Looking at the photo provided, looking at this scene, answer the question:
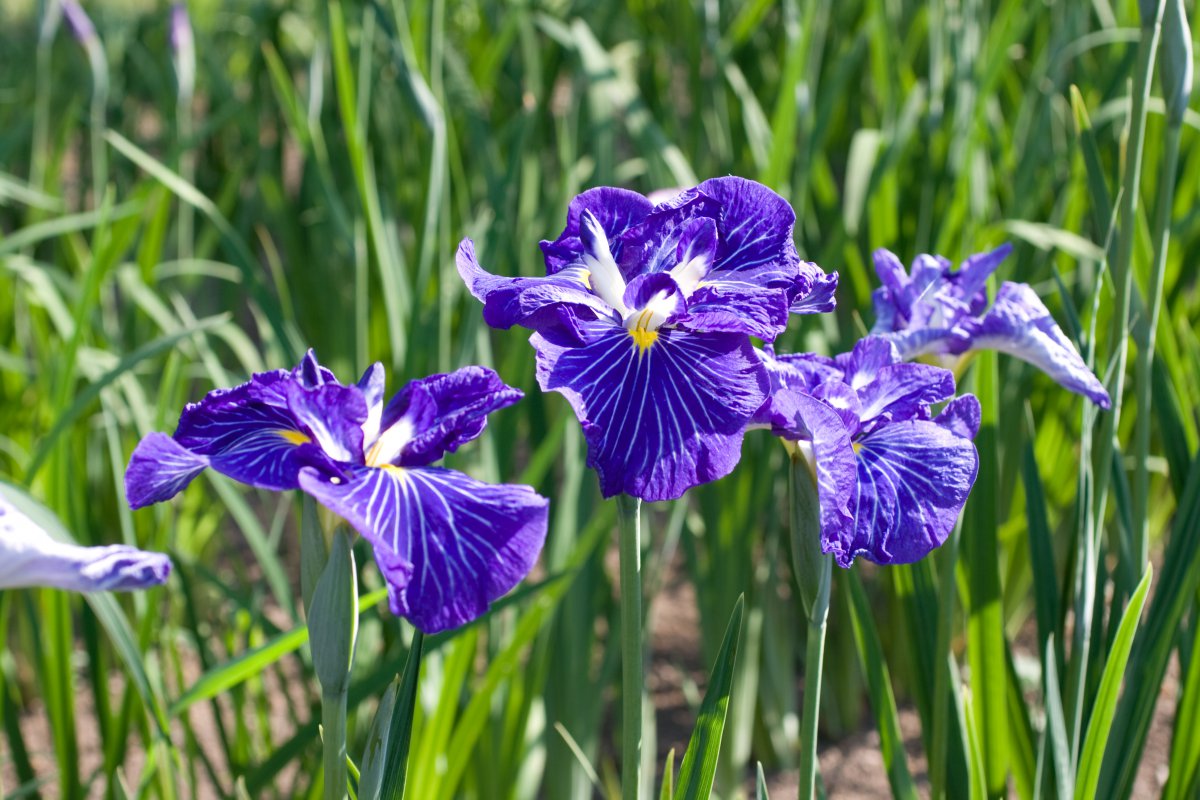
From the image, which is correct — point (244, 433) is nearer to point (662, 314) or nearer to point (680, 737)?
point (662, 314)

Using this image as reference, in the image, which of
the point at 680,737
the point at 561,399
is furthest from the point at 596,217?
the point at 680,737

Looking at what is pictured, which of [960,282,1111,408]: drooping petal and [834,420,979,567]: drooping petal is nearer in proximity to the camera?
[834,420,979,567]: drooping petal

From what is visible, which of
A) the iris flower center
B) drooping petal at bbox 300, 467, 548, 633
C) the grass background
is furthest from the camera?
the grass background

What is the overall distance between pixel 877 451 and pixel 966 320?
0.22m

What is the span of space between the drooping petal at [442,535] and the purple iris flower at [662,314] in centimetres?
5

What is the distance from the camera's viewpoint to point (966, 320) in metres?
0.87

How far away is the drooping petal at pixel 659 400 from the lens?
0.58 meters

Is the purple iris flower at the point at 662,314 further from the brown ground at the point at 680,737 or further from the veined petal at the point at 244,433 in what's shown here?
the brown ground at the point at 680,737

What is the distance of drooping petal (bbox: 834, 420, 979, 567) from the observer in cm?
67

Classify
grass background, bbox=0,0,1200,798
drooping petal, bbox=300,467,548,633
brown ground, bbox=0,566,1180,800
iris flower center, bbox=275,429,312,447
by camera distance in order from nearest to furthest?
drooping petal, bbox=300,467,548,633, iris flower center, bbox=275,429,312,447, grass background, bbox=0,0,1200,798, brown ground, bbox=0,566,1180,800

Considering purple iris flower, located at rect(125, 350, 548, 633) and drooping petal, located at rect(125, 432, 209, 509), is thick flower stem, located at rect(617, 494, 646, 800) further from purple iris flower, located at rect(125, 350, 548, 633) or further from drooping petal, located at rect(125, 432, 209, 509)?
drooping petal, located at rect(125, 432, 209, 509)

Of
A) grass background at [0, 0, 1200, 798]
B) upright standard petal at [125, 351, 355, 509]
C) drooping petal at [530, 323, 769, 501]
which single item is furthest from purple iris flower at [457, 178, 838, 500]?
grass background at [0, 0, 1200, 798]

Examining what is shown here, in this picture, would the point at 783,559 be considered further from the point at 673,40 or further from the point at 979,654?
the point at 673,40

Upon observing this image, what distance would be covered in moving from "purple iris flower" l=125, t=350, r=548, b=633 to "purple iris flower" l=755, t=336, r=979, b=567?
0.17 metres
